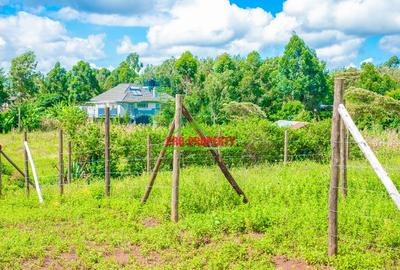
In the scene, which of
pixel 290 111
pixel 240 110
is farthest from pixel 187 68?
pixel 290 111

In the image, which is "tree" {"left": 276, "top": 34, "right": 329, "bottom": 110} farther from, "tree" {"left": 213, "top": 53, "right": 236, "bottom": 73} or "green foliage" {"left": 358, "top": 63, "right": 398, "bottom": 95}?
"tree" {"left": 213, "top": 53, "right": 236, "bottom": 73}

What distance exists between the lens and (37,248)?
6289mm

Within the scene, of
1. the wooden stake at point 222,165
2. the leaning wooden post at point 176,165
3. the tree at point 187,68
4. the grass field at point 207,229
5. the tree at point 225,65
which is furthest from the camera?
the tree at point 187,68

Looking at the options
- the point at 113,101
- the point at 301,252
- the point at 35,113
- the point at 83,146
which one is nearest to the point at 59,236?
the point at 301,252

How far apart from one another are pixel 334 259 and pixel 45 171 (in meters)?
13.1

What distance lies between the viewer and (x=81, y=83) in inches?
1949

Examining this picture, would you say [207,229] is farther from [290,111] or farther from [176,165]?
[290,111]

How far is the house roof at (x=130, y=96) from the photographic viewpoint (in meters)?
44.7

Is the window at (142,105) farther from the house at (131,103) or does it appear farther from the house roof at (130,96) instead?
the house roof at (130,96)

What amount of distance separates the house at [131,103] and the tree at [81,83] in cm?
221

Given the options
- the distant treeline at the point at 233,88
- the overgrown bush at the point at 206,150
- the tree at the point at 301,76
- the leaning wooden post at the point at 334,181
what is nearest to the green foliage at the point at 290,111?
the distant treeline at the point at 233,88

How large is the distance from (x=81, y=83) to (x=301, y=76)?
26082 millimetres

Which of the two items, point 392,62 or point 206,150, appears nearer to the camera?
point 206,150

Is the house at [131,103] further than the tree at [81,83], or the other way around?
the tree at [81,83]
